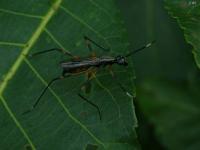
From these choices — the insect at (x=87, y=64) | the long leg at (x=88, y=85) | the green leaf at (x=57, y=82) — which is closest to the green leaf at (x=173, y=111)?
the insect at (x=87, y=64)

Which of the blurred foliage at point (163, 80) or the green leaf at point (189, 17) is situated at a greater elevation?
the green leaf at point (189, 17)

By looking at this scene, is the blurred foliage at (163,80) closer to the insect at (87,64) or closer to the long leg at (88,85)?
the insect at (87,64)

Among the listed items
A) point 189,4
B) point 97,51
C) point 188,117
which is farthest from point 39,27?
point 188,117

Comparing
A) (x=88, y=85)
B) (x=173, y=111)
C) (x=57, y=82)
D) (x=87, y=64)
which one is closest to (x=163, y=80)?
(x=173, y=111)

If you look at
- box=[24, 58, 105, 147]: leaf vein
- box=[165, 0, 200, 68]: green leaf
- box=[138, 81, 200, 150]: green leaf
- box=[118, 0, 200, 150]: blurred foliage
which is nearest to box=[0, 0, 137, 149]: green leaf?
box=[24, 58, 105, 147]: leaf vein

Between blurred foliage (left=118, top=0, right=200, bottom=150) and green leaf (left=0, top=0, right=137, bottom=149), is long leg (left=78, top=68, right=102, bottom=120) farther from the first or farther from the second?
blurred foliage (left=118, top=0, right=200, bottom=150)

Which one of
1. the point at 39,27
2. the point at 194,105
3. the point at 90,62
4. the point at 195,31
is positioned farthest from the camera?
the point at 194,105

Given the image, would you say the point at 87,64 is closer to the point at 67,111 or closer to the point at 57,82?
the point at 57,82

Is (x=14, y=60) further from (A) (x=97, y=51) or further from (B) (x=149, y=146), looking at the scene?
(B) (x=149, y=146)
